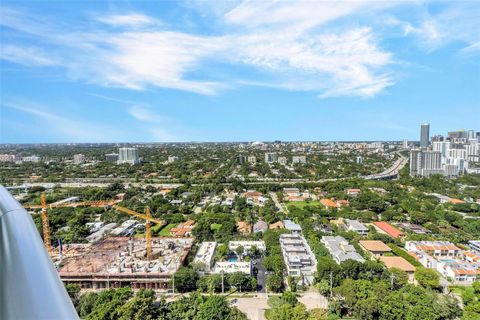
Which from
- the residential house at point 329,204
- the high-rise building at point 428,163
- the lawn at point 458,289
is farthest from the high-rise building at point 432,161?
the lawn at point 458,289

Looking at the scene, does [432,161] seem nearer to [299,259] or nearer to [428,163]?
[428,163]

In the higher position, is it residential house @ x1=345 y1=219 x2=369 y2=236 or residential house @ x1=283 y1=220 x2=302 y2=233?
residential house @ x1=283 y1=220 x2=302 y2=233

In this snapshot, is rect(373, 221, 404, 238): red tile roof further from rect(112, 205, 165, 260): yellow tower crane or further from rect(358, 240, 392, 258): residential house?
rect(112, 205, 165, 260): yellow tower crane

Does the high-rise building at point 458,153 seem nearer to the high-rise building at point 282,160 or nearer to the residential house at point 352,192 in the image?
the high-rise building at point 282,160

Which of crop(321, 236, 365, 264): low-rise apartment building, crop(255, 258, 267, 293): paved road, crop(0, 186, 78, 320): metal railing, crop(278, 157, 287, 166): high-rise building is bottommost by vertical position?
crop(255, 258, 267, 293): paved road

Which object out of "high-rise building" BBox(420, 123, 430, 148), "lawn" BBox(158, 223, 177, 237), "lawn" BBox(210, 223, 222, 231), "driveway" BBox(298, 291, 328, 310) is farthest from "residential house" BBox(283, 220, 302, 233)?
"high-rise building" BBox(420, 123, 430, 148)

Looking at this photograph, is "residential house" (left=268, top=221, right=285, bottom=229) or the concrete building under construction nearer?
the concrete building under construction

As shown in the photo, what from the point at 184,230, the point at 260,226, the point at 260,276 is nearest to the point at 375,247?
the point at 260,276
